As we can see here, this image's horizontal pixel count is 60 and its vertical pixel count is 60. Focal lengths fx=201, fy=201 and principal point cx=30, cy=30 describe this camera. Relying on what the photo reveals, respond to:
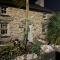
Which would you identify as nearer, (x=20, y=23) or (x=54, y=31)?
(x=20, y=23)

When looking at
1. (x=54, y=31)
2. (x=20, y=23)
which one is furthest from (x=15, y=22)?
(x=54, y=31)

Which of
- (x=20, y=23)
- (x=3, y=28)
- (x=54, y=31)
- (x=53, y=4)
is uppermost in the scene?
(x=53, y=4)

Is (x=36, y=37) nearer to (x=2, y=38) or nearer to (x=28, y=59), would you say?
(x=2, y=38)

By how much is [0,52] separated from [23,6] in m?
4.77

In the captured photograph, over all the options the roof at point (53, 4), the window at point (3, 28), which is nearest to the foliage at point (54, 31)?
the window at point (3, 28)

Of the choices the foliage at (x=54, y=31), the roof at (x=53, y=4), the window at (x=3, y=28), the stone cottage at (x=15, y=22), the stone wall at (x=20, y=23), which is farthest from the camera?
the roof at (x=53, y=4)

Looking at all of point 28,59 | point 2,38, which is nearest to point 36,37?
point 2,38

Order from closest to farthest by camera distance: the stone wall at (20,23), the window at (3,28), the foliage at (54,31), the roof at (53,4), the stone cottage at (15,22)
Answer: the window at (3,28), the stone cottage at (15,22), the stone wall at (20,23), the foliage at (54,31), the roof at (53,4)

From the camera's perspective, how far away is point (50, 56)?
1059 centimetres

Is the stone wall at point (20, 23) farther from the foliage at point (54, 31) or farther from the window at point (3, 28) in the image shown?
the foliage at point (54, 31)

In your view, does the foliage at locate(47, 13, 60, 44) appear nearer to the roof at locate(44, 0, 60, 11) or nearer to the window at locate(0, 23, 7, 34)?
the window at locate(0, 23, 7, 34)

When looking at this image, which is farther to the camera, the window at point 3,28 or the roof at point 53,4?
the roof at point 53,4

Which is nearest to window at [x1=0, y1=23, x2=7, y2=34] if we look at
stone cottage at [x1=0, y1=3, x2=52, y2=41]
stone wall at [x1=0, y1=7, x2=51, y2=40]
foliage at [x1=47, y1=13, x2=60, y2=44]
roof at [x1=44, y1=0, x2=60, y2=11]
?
stone cottage at [x1=0, y1=3, x2=52, y2=41]

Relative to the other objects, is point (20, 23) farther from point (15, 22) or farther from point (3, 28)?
point (3, 28)
